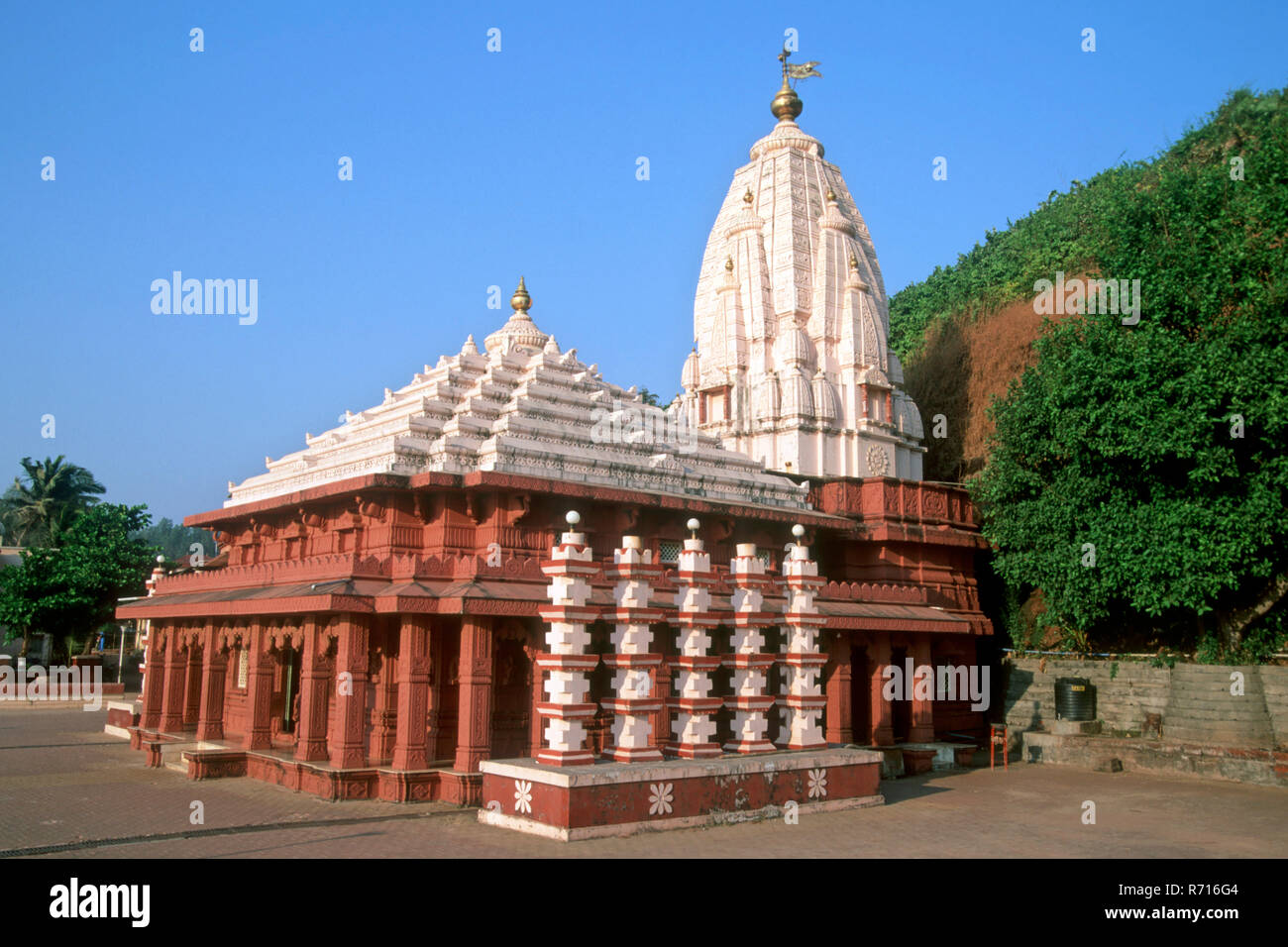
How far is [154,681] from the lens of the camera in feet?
74.6

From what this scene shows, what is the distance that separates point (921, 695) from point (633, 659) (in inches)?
390

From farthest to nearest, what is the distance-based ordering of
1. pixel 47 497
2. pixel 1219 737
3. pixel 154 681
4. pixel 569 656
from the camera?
pixel 47 497, pixel 154 681, pixel 1219 737, pixel 569 656

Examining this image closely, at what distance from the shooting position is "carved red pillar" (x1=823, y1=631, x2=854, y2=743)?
18.8m

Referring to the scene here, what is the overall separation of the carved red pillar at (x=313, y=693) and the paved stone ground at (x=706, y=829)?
0.80m

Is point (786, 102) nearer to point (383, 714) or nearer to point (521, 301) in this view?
point (521, 301)

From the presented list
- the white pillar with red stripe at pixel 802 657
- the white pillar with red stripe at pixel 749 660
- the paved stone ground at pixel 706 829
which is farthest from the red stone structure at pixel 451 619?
the paved stone ground at pixel 706 829

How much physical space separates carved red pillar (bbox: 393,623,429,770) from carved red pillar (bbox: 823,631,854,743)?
26.0 feet

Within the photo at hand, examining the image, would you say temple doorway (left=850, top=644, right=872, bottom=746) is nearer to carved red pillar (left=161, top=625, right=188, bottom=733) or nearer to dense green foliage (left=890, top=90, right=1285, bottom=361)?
dense green foliage (left=890, top=90, right=1285, bottom=361)

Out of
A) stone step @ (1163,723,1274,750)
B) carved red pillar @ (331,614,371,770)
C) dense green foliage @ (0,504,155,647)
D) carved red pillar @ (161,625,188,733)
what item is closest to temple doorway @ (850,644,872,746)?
stone step @ (1163,723,1274,750)

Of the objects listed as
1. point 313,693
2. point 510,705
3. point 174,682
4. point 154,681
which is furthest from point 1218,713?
point 154,681

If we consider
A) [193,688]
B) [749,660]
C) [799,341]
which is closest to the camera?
[749,660]

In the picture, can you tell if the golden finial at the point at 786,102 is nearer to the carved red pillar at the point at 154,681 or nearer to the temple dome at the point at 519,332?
the temple dome at the point at 519,332

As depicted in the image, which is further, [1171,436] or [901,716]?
[901,716]
